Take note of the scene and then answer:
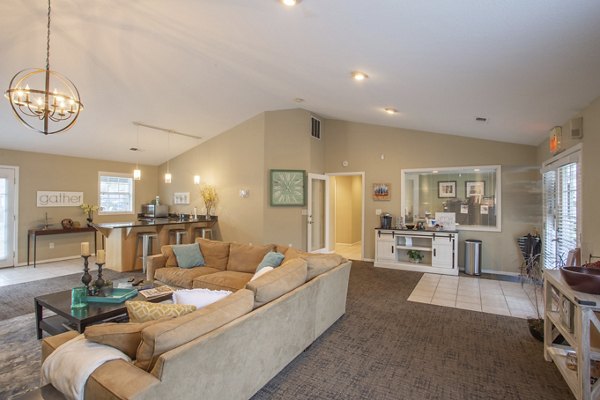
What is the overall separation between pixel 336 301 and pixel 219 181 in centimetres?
509

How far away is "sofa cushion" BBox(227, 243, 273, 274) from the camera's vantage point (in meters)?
4.26

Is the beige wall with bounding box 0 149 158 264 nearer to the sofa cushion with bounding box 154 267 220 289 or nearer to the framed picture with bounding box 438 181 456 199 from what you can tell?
the sofa cushion with bounding box 154 267 220 289

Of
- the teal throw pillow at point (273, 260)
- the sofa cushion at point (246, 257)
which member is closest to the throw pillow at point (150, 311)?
the teal throw pillow at point (273, 260)

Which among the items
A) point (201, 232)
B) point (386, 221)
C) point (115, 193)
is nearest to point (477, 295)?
point (386, 221)

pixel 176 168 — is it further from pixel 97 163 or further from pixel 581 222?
pixel 581 222

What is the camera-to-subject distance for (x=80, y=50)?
152 inches

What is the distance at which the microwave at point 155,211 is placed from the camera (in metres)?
8.38

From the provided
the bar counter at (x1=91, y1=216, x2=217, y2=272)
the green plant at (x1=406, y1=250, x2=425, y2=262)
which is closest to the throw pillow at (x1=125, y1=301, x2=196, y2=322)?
the bar counter at (x1=91, y1=216, x2=217, y2=272)

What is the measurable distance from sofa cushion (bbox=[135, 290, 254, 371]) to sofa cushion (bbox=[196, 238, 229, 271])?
2.56 m

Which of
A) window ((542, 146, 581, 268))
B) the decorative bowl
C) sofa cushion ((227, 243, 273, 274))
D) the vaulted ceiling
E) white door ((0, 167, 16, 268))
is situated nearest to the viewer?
the decorative bowl

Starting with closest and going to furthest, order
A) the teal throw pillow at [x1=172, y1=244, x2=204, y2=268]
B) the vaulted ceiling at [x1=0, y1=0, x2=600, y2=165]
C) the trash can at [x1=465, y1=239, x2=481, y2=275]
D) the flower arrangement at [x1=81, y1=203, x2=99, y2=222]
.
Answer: the vaulted ceiling at [x1=0, y1=0, x2=600, y2=165] < the teal throw pillow at [x1=172, y1=244, x2=204, y2=268] < the trash can at [x1=465, y1=239, x2=481, y2=275] < the flower arrangement at [x1=81, y1=203, x2=99, y2=222]

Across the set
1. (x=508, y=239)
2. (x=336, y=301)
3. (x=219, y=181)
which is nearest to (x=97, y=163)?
(x=219, y=181)

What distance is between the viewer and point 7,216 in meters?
6.50

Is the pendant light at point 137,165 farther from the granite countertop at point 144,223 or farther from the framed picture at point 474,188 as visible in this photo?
the framed picture at point 474,188
